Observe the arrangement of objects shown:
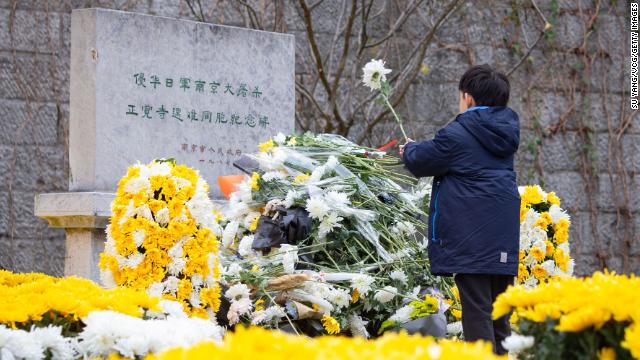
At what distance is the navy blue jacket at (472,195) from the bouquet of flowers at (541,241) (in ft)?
3.69

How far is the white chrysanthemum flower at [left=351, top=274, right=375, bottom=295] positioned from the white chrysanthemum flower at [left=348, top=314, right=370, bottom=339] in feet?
0.43

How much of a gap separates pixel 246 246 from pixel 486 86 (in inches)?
57.8

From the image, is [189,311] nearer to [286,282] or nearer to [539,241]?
[286,282]

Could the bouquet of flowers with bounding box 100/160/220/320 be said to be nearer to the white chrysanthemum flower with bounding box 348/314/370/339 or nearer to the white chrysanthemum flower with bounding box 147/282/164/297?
the white chrysanthemum flower with bounding box 147/282/164/297

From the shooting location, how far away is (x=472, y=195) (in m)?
4.49

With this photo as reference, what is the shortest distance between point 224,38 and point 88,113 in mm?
1074

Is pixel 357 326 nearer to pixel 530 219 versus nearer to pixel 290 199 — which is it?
pixel 290 199

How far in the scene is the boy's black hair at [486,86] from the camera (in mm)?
4609

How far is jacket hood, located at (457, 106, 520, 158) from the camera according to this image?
14.9 feet

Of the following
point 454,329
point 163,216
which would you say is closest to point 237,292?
point 163,216

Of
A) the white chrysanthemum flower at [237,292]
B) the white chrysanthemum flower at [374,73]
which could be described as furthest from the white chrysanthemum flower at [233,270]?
the white chrysanthemum flower at [374,73]

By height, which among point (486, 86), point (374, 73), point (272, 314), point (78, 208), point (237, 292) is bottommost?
point (272, 314)

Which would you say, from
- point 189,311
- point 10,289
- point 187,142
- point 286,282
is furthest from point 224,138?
point 10,289

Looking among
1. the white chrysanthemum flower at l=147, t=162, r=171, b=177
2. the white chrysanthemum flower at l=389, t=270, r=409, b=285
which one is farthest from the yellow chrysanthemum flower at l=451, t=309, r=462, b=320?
the white chrysanthemum flower at l=147, t=162, r=171, b=177
